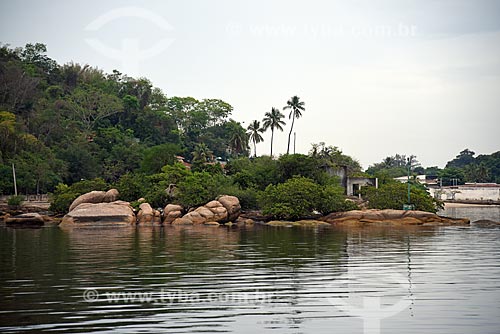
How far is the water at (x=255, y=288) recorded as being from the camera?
36.6 feet

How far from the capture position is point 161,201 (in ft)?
172

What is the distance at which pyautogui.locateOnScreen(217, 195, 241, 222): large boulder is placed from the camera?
48.2 meters

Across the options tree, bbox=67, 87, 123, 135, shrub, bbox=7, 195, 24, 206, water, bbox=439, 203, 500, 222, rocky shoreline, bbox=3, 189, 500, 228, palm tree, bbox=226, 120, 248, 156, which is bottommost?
water, bbox=439, 203, 500, 222

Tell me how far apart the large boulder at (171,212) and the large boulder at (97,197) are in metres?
6.05

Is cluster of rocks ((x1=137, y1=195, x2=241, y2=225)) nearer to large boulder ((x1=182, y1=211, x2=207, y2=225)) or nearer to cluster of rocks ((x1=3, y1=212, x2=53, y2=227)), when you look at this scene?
large boulder ((x1=182, y1=211, x2=207, y2=225))

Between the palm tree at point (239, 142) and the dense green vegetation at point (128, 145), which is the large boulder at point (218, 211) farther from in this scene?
the palm tree at point (239, 142)

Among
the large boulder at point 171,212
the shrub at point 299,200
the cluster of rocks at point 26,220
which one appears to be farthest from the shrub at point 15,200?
the shrub at point 299,200

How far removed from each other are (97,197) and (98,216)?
5.43 metres

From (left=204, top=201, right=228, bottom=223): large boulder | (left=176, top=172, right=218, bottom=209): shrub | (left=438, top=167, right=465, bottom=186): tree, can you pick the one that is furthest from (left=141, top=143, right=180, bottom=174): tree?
(left=438, top=167, right=465, bottom=186): tree

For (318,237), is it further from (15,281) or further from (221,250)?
(15,281)

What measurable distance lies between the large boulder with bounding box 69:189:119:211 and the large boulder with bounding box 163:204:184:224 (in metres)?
6.05

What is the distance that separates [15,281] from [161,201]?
3569cm

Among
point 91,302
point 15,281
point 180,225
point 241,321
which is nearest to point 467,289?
point 241,321

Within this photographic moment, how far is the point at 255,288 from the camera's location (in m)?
15.1
